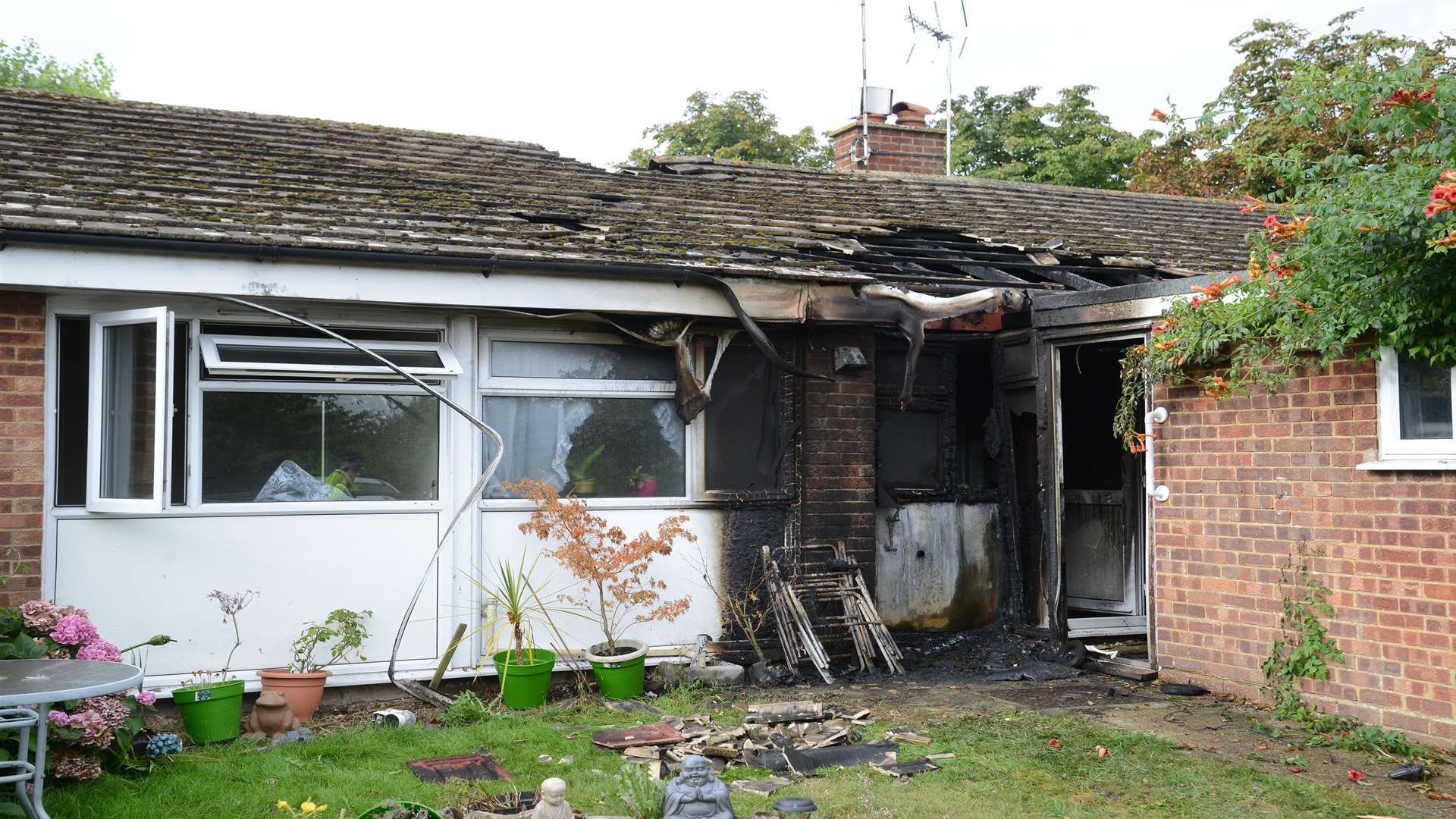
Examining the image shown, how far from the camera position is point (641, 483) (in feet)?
26.5

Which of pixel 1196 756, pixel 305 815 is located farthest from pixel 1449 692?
pixel 305 815

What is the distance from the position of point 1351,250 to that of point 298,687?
6121mm

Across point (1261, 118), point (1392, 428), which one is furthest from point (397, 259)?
point (1261, 118)

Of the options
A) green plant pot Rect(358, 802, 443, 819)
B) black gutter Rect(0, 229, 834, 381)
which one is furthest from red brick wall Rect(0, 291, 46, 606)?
green plant pot Rect(358, 802, 443, 819)

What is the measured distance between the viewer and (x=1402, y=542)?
629 cm

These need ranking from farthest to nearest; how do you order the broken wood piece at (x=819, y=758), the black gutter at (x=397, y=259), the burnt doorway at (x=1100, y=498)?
1. the burnt doorway at (x=1100, y=498)
2. the black gutter at (x=397, y=259)
3. the broken wood piece at (x=819, y=758)

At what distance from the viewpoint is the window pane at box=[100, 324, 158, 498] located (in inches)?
257

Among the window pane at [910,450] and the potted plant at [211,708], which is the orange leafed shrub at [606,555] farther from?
the window pane at [910,450]

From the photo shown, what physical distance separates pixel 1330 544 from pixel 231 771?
239 inches

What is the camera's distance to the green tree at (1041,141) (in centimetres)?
2544

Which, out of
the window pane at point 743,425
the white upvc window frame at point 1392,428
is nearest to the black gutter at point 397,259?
the window pane at point 743,425

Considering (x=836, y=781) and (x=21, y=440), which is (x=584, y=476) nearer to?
(x=836, y=781)

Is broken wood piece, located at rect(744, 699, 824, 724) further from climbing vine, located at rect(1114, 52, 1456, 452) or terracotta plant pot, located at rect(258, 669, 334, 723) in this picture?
climbing vine, located at rect(1114, 52, 1456, 452)

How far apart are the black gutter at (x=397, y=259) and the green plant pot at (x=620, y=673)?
219 centimetres
